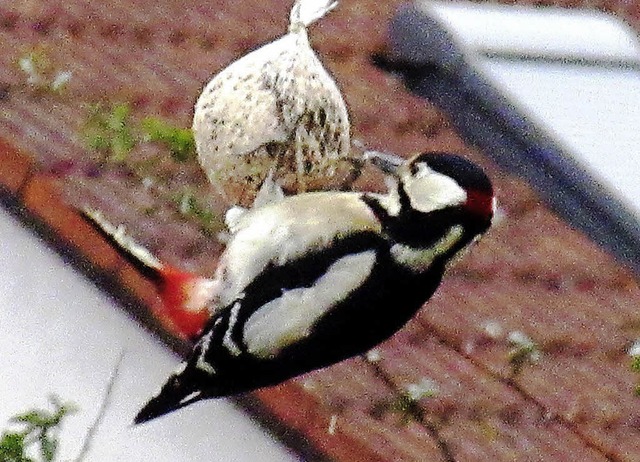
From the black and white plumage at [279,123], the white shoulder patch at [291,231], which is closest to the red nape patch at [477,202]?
the white shoulder patch at [291,231]

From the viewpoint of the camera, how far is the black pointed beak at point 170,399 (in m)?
1.45

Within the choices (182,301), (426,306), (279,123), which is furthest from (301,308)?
(426,306)

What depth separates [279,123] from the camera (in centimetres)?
160

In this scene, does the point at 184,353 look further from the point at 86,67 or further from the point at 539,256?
the point at 539,256

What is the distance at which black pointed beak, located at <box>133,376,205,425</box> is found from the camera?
1.45 meters

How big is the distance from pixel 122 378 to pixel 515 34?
1199 millimetres

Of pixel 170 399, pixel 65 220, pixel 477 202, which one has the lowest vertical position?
pixel 65 220

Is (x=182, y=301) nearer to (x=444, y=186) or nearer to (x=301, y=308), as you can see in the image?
(x=301, y=308)

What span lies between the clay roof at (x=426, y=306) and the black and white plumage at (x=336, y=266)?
280 millimetres

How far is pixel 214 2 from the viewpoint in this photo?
2889 mm

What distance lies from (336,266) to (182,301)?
0.63 ft

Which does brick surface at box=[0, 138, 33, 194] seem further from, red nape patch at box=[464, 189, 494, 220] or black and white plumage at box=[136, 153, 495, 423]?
red nape patch at box=[464, 189, 494, 220]

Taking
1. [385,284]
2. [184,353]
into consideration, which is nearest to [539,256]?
[184,353]

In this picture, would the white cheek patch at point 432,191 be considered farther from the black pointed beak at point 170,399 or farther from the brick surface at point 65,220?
the brick surface at point 65,220
